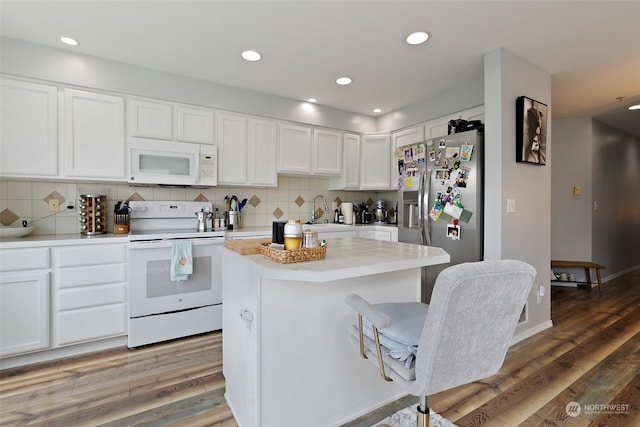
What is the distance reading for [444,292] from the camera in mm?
913

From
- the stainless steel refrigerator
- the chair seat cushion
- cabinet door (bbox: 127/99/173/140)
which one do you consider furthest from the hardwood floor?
cabinet door (bbox: 127/99/173/140)

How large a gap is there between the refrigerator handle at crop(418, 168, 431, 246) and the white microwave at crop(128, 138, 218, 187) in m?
2.09

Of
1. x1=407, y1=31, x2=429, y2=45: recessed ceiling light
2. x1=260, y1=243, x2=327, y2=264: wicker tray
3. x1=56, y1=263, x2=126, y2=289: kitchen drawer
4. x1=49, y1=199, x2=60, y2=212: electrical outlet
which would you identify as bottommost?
x1=56, y1=263, x2=126, y2=289: kitchen drawer

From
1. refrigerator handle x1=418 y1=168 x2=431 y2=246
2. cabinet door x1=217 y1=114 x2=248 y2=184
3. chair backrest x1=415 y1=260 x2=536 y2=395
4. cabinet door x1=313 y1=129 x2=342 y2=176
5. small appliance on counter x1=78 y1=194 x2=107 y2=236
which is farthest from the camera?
cabinet door x1=313 y1=129 x2=342 y2=176

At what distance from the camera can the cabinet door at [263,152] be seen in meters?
3.32

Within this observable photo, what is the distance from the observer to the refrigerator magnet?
8.72ft

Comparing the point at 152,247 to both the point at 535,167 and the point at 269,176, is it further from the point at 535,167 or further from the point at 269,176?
the point at 535,167

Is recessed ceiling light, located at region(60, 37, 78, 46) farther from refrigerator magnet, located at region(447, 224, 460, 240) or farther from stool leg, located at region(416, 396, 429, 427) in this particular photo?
refrigerator magnet, located at region(447, 224, 460, 240)

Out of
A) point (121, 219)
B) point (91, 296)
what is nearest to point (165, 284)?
point (91, 296)

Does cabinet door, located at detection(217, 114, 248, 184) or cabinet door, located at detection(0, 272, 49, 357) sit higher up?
cabinet door, located at detection(217, 114, 248, 184)

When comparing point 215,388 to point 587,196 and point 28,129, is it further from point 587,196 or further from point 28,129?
point 587,196

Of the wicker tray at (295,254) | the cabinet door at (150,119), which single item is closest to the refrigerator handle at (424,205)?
the wicker tray at (295,254)

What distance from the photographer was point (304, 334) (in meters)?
1.43

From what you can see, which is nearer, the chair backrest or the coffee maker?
the chair backrest
